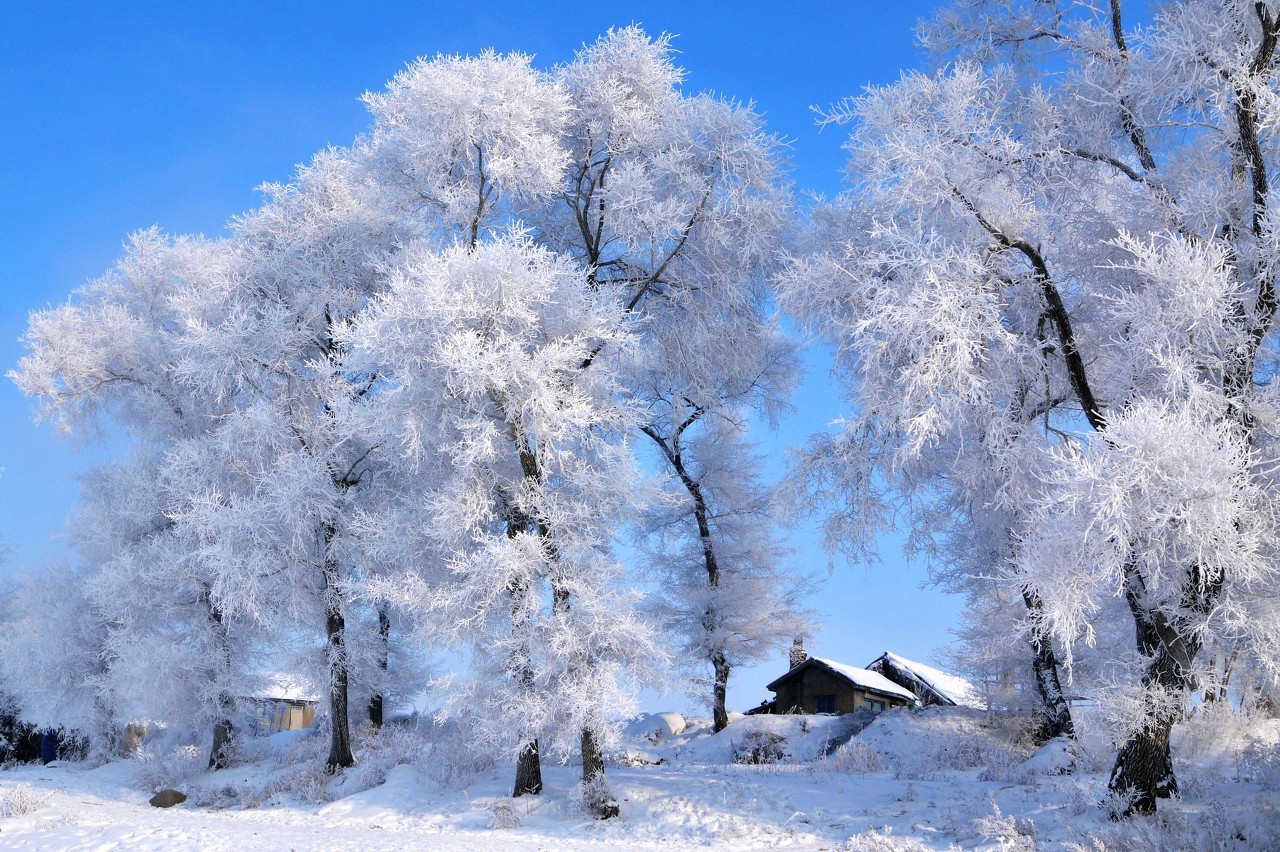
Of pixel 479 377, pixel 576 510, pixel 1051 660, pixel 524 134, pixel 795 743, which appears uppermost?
pixel 524 134

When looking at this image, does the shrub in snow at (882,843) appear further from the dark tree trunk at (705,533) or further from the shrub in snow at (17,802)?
the dark tree trunk at (705,533)

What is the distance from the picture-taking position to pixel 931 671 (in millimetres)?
39281

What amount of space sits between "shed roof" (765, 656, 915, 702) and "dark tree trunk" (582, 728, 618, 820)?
2085 cm

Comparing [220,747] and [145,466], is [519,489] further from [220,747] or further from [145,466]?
[145,466]

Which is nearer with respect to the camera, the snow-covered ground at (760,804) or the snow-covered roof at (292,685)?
the snow-covered ground at (760,804)

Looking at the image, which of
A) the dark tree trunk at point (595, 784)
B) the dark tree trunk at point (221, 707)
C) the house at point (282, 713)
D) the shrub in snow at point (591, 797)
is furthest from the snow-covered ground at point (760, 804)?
the house at point (282, 713)

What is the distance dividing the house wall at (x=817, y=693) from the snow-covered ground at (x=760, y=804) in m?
13.3

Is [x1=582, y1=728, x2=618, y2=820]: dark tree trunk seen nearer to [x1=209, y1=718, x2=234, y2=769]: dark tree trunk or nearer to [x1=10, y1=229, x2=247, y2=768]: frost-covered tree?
[x1=10, y1=229, x2=247, y2=768]: frost-covered tree

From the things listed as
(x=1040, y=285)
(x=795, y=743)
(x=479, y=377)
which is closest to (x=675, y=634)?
(x=795, y=743)

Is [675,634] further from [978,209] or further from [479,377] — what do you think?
[978,209]

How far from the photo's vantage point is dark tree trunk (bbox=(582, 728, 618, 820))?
13414 mm

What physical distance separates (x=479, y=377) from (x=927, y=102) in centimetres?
754

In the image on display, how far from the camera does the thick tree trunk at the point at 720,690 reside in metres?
24.1

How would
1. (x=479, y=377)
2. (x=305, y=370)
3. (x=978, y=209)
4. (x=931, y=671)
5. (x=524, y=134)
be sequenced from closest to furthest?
(x=978, y=209) → (x=479, y=377) → (x=524, y=134) → (x=305, y=370) → (x=931, y=671)
